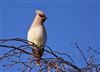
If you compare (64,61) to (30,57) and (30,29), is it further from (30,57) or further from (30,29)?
(30,29)

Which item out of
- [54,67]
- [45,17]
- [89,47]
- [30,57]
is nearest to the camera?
[54,67]

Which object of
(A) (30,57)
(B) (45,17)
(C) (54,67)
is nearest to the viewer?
(C) (54,67)

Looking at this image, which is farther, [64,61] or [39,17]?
[39,17]

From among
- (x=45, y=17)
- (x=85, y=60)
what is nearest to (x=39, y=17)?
(x=45, y=17)

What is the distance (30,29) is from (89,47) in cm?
79

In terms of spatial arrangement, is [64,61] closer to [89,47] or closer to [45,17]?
[89,47]

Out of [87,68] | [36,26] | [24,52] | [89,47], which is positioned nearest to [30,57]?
[24,52]

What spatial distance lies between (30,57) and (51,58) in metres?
0.12

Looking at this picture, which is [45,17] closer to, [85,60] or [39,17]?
[39,17]

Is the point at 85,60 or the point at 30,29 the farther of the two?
the point at 30,29

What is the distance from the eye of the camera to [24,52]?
145 cm

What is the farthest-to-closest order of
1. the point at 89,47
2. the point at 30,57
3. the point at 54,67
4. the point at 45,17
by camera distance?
the point at 45,17, the point at 89,47, the point at 30,57, the point at 54,67

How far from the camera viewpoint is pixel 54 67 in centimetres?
143

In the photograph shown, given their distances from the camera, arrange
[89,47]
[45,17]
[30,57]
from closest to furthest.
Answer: [30,57]
[89,47]
[45,17]
